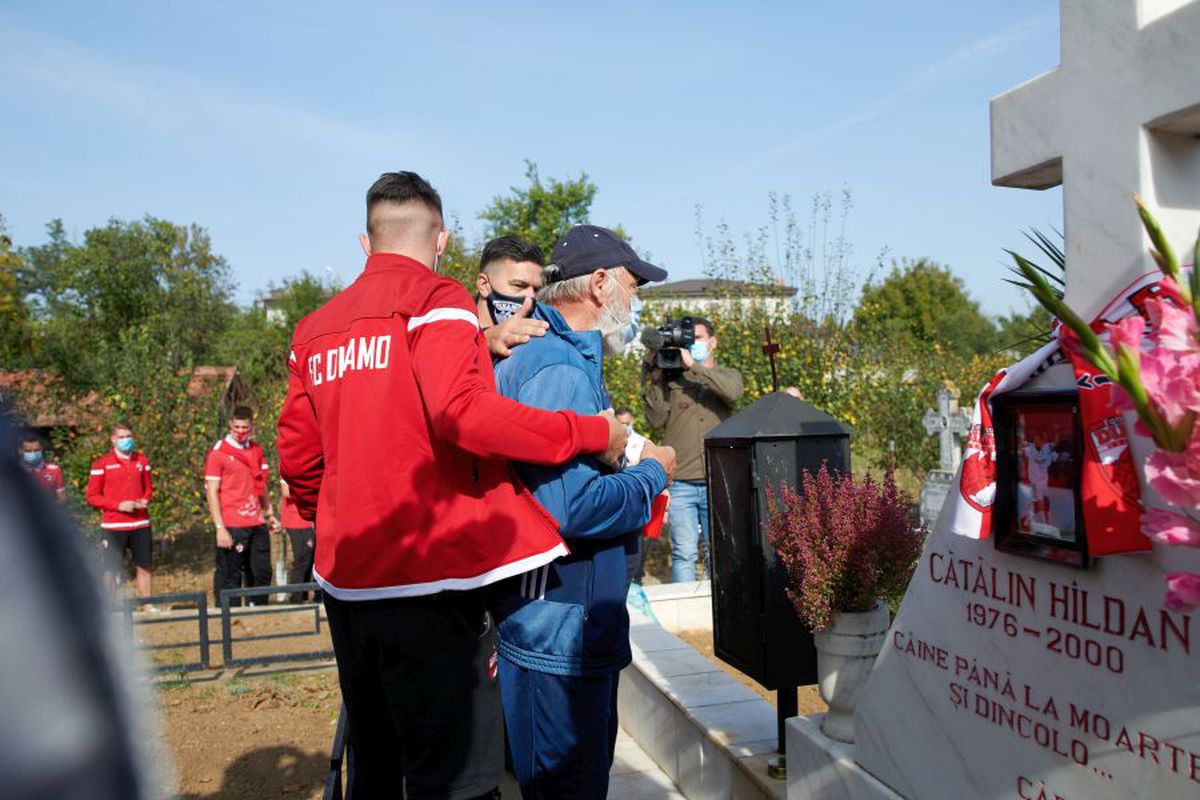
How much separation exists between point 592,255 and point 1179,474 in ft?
6.13

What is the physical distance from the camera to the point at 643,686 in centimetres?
473

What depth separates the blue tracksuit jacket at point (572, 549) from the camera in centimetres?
263

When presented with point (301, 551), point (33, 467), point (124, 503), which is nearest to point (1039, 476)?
point (33, 467)

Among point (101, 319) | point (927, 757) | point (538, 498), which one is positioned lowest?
point (927, 757)

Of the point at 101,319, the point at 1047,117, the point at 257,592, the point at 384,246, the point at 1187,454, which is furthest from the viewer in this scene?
the point at 101,319

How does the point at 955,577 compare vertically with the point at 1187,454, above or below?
below

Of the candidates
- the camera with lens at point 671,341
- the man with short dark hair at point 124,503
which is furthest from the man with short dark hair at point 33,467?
the man with short dark hair at point 124,503

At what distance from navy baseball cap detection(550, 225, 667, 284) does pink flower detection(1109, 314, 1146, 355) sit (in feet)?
5.67

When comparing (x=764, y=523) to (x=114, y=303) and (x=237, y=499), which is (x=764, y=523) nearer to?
(x=237, y=499)

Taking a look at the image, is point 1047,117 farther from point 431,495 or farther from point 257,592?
point 257,592

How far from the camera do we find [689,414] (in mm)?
7137

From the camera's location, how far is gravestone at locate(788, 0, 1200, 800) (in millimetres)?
1905

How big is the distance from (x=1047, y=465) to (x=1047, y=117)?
0.87m

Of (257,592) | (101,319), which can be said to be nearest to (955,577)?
(257,592)
